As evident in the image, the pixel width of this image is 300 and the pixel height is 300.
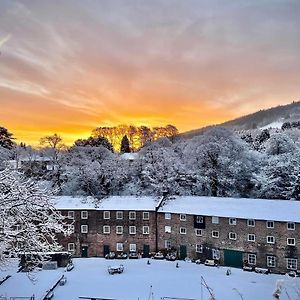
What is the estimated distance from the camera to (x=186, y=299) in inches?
1004

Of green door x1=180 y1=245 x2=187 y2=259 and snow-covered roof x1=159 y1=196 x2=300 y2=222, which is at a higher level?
snow-covered roof x1=159 y1=196 x2=300 y2=222

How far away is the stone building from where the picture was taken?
108 feet

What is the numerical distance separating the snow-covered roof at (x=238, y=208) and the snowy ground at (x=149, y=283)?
485 centimetres

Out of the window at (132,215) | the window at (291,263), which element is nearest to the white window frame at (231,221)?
the window at (291,263)

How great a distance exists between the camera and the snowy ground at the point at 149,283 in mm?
26812

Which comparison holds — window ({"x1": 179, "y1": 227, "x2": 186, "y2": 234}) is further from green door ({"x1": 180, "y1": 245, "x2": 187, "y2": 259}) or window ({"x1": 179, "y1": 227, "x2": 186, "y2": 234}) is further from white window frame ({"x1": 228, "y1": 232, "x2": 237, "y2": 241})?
white window frame ({"x1": 228, "y1": 232, "x2": 237, "y2": 241})

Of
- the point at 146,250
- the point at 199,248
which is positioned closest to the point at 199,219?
the point at 199,248

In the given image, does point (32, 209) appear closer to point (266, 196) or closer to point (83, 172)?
point (266, 196)

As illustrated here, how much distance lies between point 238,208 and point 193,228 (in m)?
4.67

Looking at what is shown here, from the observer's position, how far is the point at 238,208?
35281mm

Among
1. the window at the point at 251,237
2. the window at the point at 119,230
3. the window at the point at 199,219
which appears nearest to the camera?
the window at the point at 251,237

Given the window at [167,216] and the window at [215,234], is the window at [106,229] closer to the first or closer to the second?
the window at [167,216]

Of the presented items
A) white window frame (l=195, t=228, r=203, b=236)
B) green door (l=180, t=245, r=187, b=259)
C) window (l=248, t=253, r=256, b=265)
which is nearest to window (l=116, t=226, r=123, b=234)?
green door (l=180, t=245, r=187, b=259)

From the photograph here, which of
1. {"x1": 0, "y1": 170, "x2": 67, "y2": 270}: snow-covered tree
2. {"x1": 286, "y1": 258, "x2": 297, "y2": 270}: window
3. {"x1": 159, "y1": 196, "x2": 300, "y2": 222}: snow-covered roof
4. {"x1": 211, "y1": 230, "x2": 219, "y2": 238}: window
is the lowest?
{"x1": 286, "y1": 258, "x2": 297, "y2": 270}: window
